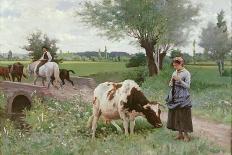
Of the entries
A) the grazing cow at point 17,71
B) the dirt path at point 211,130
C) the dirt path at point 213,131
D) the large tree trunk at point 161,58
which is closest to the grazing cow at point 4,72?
the grazing cow at point 17,71

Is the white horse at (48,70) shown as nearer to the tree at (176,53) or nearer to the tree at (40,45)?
the tree at (40,45)

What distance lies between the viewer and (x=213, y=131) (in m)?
7.16

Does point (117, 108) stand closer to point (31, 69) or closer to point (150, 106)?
point (150, 106)

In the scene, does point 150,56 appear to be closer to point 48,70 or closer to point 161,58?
point 161,58

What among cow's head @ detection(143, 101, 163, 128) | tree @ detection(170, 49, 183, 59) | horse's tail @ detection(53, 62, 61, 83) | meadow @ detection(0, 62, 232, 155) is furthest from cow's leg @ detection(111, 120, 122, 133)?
tree @ detection(170, 49, 183, 59)

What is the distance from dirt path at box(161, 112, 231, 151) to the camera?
714cm

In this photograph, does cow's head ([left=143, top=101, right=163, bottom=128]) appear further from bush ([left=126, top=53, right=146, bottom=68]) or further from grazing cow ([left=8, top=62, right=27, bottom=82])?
grazing cow ([left=8, top=62, right=27, bottom=82])

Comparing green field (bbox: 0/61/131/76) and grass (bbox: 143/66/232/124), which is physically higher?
green field (bbox: 0/61/131/76)

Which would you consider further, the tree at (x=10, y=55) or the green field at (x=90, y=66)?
the tree at (x=10, y=55)

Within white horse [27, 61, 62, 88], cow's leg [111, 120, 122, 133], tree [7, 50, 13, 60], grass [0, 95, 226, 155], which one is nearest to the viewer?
grass [0, 95, 226, 155]

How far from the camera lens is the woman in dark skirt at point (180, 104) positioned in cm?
712

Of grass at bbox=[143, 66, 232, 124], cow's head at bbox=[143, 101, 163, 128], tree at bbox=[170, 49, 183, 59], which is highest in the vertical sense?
tree at bbox=[170, 49, 183, 59]

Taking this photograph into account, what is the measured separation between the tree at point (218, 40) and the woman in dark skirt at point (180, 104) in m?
0.30

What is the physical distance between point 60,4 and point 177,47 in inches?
48.4
